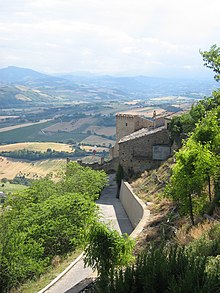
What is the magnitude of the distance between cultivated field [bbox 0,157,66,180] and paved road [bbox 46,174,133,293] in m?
71.8

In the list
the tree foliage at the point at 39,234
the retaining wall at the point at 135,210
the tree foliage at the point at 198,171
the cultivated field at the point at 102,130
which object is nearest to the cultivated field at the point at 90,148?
the cultivated field at the point at 102,130

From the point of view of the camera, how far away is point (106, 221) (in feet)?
78.4

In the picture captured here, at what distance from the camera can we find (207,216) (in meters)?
15.3

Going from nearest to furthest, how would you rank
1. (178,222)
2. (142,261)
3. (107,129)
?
(142,261)
(178,222)
(107,129)

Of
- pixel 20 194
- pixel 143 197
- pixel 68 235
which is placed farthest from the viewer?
pixel 20 194

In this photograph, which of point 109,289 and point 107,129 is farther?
point 107,129

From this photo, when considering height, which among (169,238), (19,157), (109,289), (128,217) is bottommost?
(19,157)

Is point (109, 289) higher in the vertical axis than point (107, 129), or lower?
higher

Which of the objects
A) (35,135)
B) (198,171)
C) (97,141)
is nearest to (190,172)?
(198,171)

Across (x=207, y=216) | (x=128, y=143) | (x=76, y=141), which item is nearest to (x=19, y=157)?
(x=76, y=141)

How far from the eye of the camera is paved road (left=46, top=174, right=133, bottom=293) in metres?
14.1

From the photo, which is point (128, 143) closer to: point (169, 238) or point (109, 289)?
point (169, 238)

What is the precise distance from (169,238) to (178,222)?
1876mm

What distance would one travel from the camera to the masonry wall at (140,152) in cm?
3334
